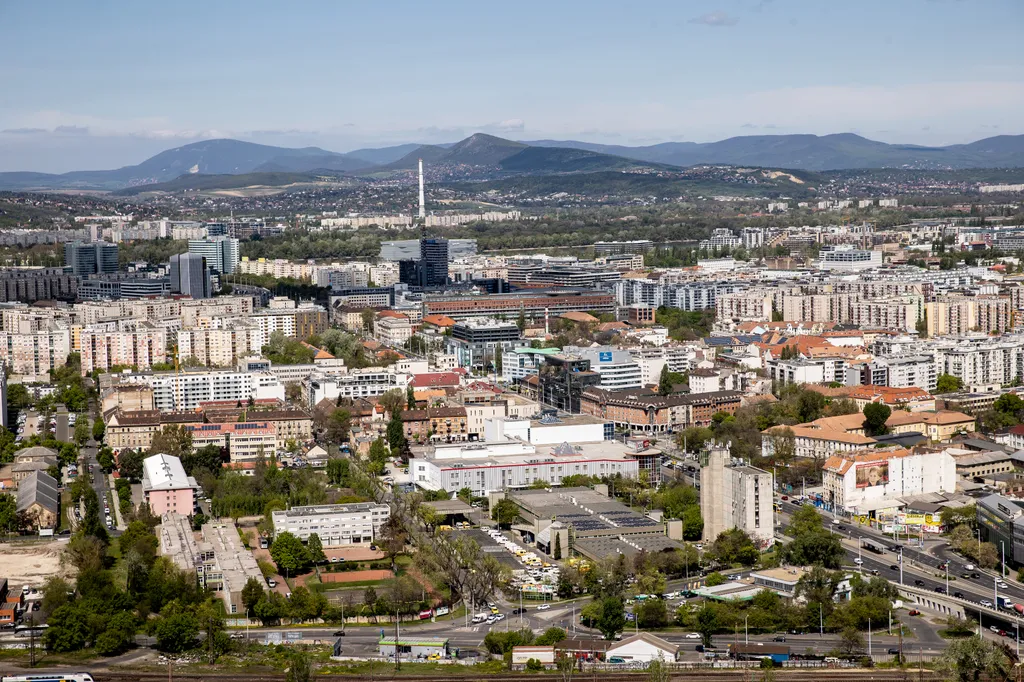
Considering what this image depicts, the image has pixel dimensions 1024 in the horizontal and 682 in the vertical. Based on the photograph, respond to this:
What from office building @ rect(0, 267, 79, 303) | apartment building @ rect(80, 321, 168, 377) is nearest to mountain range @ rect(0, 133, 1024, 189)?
office building @ rect(0, 267, 79, 303)

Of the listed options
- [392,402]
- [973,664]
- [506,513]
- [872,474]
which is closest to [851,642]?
[973,664]

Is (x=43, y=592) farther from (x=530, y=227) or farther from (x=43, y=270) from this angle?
(x=530, y=227)

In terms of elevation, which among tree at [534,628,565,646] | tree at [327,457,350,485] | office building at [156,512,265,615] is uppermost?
tree at [327,457,350,485]

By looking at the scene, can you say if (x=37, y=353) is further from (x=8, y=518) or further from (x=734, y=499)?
(x=734, y=499)

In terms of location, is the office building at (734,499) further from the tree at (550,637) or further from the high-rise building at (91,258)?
the high-rise building at (91,258)

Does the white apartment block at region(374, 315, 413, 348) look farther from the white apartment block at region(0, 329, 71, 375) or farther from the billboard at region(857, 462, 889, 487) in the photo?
the billboard at region(857, 462, 889, 487)
